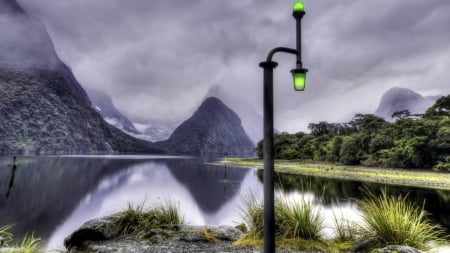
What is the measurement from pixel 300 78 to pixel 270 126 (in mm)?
619

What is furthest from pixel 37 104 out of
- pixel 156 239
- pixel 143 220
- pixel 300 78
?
pixel 300 78

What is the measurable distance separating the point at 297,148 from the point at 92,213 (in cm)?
5366

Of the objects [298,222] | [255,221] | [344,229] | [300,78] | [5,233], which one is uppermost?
[300,78]

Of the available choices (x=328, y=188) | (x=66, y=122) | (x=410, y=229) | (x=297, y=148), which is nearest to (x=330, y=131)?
(x=297, y=148)

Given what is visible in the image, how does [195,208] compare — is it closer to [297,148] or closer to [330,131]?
[297,148]

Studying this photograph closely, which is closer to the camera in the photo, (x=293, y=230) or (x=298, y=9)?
(x=298, y=9)

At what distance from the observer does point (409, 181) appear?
23.6 meters

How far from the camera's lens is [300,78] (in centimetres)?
264

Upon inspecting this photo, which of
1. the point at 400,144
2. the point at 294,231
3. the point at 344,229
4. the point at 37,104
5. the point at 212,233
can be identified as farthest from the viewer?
the point at 37,104

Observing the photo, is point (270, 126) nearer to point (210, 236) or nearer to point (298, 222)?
point (298, 222)

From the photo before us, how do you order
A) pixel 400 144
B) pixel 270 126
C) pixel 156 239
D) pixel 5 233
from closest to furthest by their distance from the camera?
pixel 270 126, pixel 156 239, pixel 5 233, pixel 400 144

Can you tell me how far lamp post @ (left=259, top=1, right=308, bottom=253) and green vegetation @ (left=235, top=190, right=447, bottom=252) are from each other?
2.10m

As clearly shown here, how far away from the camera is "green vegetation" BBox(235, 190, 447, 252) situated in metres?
4.22

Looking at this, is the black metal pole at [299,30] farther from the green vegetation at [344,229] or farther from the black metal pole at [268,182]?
the green vegetation at [344,229]
